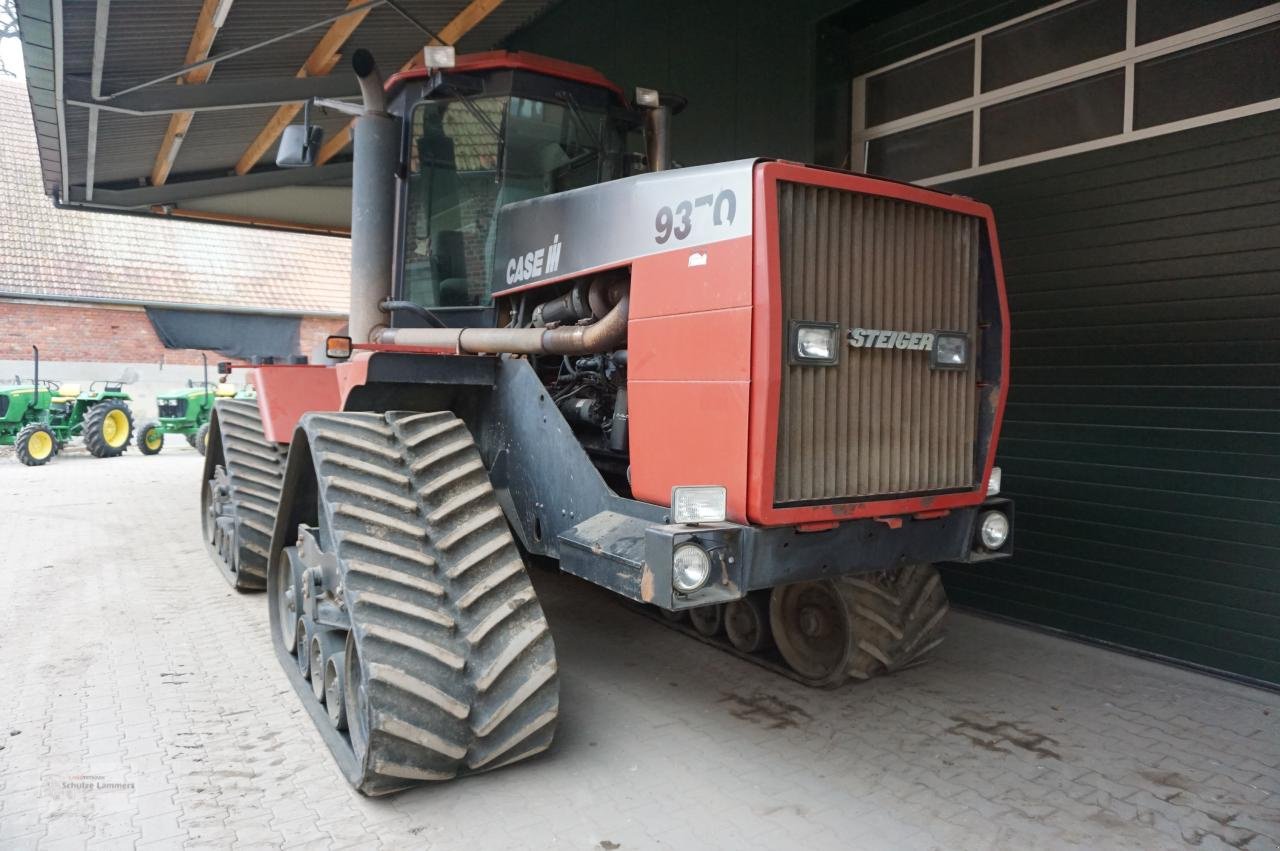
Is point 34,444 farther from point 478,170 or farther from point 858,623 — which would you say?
point 858,623

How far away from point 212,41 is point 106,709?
5.38m

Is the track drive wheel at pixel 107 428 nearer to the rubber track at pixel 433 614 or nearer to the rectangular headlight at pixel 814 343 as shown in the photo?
the rubber track at pixel 433 614

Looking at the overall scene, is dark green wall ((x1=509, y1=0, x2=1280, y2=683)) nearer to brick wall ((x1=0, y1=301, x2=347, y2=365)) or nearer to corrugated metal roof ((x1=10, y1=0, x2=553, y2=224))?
corrugated metal roof ((x1=10, y1=0, x2=553, y2=224))

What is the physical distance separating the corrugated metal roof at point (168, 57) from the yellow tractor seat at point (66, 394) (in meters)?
7.04

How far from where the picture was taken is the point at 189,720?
396 centimetres

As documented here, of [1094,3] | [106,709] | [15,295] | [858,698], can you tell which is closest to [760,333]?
[858,698]

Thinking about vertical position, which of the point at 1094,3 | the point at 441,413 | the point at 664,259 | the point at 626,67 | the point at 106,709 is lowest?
the point at 106,709

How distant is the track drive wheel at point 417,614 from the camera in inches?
121

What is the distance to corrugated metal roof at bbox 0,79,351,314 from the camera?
837 inches

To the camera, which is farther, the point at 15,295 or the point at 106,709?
the point at 15,295

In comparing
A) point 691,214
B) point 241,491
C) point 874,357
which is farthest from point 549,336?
point 241,491

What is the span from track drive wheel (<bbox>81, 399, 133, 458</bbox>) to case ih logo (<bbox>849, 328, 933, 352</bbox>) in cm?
1630

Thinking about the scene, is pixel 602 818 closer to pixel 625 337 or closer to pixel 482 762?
pixel 482 762

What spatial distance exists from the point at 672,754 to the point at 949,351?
6.53ft
